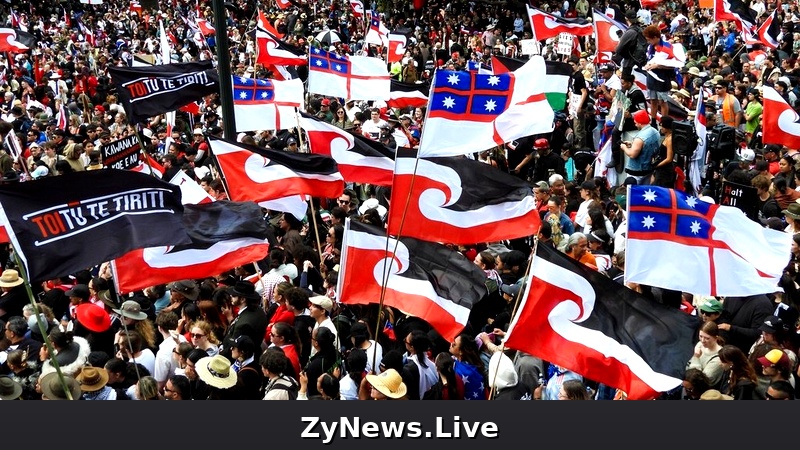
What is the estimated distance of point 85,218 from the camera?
669 cm

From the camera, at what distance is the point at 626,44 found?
15859 millimetres

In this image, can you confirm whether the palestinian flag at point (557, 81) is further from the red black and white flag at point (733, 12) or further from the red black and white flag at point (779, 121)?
the red black and white flag at point (733, 12)

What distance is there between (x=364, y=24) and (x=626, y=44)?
660 inches

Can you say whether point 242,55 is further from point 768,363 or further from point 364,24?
point 768,363

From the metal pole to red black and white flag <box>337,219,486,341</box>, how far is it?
14.6ft

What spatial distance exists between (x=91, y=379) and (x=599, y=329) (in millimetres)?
3703

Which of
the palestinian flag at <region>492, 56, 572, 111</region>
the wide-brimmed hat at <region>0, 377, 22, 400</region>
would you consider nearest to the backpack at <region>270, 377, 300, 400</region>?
the wide-brimmed hat at <region>0, 377, 22, 400</region>

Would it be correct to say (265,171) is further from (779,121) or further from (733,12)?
(733,12)

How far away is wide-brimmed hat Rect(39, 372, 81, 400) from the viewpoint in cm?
731

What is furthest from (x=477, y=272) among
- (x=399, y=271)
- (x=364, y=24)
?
(x=364, y=24)

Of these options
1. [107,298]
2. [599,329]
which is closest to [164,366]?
[107,298]

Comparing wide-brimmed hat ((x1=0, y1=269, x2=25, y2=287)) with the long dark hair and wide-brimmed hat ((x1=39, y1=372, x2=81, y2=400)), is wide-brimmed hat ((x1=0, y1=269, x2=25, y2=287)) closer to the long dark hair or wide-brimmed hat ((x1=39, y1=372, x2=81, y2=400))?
wide-brimmed hat ((x1=39, y1=372, x2=81, y2=400))

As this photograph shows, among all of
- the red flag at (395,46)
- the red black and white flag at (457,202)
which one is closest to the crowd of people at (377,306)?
the red black and white flag at (457,202)

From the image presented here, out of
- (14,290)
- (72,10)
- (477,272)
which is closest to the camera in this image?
(477,272)
